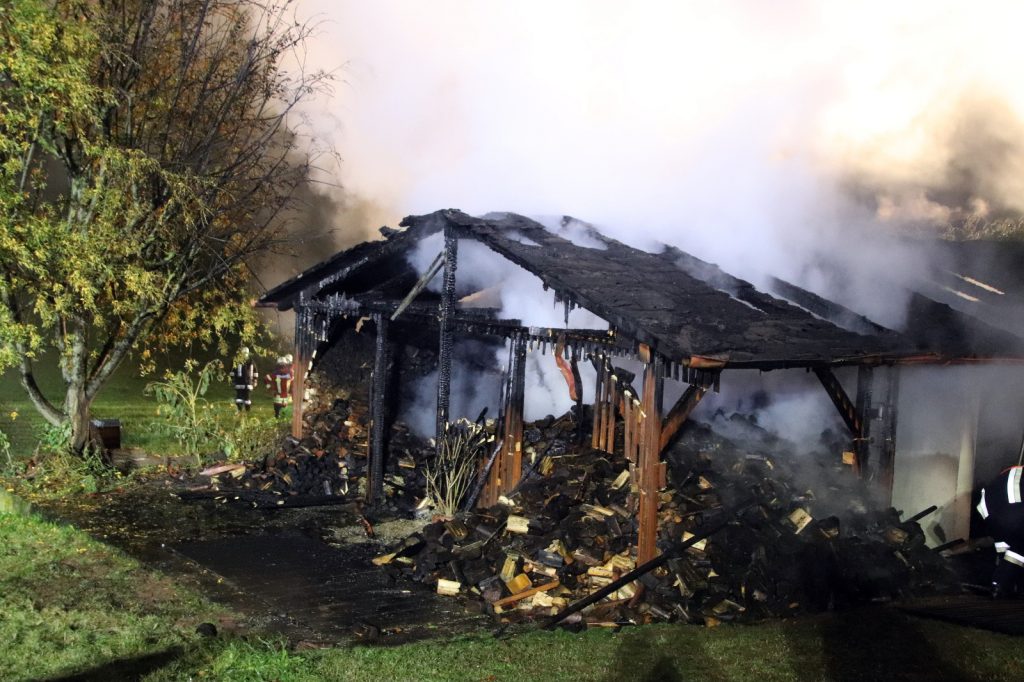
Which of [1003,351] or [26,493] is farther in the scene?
[26,493]


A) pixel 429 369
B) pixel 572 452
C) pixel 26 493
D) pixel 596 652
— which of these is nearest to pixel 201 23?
pixel 429 369

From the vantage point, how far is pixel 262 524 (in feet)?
36.5

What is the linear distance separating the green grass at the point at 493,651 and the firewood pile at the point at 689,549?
421 millimetres

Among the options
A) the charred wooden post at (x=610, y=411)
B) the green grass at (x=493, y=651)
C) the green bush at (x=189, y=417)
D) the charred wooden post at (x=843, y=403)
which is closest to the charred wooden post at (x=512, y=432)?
the charred wooden post at (x=610, y=411)

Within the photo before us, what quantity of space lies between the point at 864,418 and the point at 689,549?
304 cm

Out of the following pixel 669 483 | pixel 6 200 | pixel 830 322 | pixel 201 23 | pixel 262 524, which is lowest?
pixel 262 524

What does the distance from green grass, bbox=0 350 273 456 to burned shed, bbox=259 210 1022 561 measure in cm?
552

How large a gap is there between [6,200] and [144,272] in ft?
7.61

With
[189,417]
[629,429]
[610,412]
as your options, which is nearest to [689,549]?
[629,429]

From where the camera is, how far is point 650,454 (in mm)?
8148

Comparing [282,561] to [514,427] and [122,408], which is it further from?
[122,408]

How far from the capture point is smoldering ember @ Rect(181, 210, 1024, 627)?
808 cm

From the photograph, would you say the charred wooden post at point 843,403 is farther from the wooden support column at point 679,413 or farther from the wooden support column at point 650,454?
the wooden support column at point 650,454

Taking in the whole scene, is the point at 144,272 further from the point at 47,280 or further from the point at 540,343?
the point at 540,343
